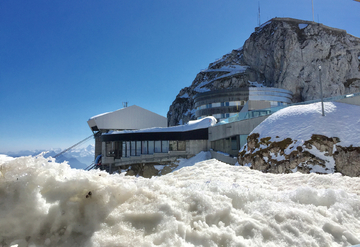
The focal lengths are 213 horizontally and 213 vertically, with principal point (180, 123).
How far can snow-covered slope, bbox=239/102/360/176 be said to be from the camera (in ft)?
35.7

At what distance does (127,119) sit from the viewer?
131 ft

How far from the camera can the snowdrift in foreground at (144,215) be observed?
7.16 feet

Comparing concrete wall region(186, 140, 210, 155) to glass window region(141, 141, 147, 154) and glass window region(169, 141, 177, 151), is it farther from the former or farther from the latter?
glass window region(141, 141, 147, 154)

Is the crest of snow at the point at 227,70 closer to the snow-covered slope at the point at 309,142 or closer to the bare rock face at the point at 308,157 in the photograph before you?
the snow-covered slope at the point at 309,142

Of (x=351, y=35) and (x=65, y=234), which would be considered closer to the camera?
(x=65, y=234)

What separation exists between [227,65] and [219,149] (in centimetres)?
5595

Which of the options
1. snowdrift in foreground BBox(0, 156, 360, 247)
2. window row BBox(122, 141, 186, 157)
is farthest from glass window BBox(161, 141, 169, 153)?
snowdrift in foreground BBox(0, 156, 360, 247)

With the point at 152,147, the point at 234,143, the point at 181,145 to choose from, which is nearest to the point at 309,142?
the point at 234,143

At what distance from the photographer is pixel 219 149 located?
24.1m

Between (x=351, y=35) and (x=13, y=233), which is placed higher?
(x=351, y=35)

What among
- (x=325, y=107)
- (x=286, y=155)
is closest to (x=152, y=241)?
(x=286, y=155)

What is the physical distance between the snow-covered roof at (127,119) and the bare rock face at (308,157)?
29853mm

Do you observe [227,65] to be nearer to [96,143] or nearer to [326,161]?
[96,143]

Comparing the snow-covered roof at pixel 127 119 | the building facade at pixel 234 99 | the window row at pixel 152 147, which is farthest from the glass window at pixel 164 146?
the building facade at pixel 234 99
